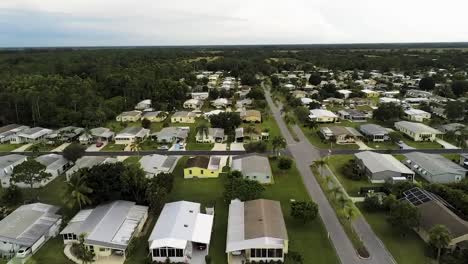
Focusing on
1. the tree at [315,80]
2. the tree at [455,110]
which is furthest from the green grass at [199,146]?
the tree at [315,80]

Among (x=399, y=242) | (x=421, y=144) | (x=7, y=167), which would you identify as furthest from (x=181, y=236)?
(x=421, y=144)

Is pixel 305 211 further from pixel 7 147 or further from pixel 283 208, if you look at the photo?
pixel 7 147

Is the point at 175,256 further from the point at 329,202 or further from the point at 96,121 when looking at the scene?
the point at 96,121

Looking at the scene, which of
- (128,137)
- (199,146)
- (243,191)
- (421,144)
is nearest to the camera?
(243,191)

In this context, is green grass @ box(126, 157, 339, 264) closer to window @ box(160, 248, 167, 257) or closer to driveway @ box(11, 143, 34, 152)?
window @ box(160, 248, 167, 257)

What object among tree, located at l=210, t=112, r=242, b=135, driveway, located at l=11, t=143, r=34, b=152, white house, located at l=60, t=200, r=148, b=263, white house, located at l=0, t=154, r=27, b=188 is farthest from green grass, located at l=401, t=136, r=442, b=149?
driveway, located at l=11, t=143, r=34, b=152

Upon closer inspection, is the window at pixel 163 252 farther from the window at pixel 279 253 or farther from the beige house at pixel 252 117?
the beige house at pixel 252 117

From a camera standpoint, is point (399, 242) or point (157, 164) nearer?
point (399, 242)
